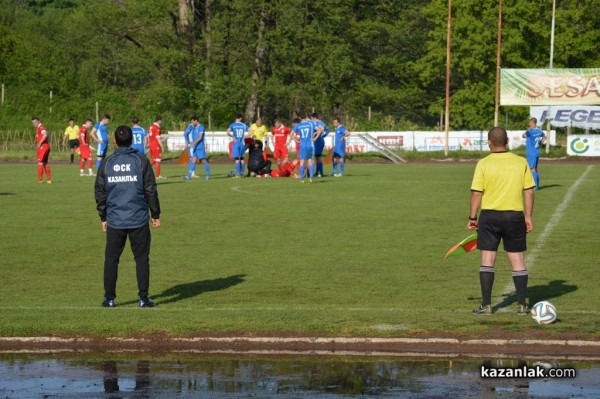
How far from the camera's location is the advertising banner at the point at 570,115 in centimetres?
5897

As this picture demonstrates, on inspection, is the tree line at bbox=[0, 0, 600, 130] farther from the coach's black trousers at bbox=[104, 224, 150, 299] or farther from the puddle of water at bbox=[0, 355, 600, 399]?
the puddle of water at bbox=[0, 355, 600, 399]

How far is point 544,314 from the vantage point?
427 inches

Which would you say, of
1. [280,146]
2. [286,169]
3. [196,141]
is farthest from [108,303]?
[280,146]

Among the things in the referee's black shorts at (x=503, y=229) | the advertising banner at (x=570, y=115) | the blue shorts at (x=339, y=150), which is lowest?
the blue shorts at (x=339, y=150)

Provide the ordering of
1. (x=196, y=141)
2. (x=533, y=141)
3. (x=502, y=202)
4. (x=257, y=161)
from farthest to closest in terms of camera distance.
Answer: (x=257, y=161) < (x=196, y=141) < (x=533, y=141) < (x=502, y=202)

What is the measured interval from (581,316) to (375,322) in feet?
6.79

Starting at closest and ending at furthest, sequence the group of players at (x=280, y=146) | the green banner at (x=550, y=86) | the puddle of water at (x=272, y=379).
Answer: the puddle of water at (x=272, y=379), the group of players at (x=280, y=146), the green banner at (x=550, y=86)

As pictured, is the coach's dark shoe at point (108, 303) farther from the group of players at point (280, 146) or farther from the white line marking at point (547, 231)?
the group of players at point (280, 146)

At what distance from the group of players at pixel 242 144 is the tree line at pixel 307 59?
3037cm

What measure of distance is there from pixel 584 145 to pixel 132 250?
4812cm

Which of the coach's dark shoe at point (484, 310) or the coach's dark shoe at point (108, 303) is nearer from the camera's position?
the coach's dark shoe at point (484, 310)

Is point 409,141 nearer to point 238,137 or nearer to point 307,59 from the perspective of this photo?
point 307,59

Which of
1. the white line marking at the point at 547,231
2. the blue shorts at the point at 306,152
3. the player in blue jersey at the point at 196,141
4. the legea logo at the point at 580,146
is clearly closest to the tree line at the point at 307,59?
the legea logo at the point at 580,146

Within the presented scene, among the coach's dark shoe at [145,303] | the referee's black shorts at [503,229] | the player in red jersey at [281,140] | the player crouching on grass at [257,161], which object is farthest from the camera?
the player in red jersey at [281,140]
